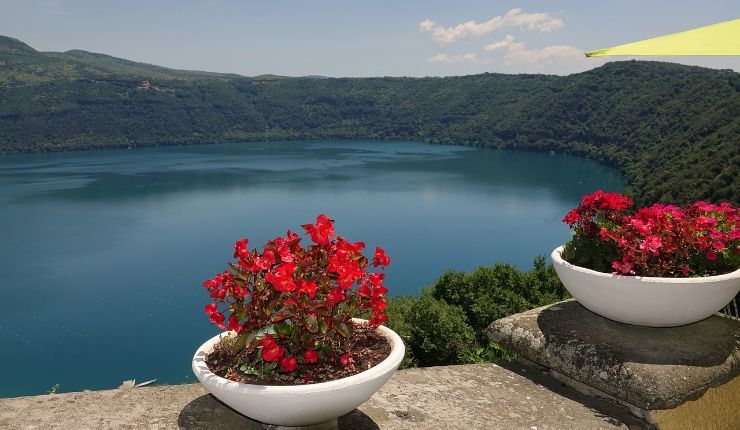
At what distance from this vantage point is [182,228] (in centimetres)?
7650

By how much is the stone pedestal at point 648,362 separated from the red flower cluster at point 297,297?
142cm

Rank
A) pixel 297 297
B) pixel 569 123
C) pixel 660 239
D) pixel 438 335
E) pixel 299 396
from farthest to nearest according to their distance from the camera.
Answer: pixel 569 123 → pixel 438 335 → pixel 660 239 → pixel 297 297 → pixel 299 396

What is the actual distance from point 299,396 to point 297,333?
290 mm

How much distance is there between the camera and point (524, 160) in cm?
13688

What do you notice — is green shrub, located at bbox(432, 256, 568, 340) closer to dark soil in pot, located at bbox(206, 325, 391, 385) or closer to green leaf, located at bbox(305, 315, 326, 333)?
dark soil in pot, located at bbox(206, 325, 391, 385)

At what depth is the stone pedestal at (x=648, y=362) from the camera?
3.01 m

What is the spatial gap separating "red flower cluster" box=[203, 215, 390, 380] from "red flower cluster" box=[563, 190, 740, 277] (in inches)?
66.8

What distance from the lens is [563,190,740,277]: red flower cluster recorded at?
Answer: 3.32 metres

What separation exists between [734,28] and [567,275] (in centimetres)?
199

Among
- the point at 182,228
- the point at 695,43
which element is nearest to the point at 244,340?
the point at 695,43

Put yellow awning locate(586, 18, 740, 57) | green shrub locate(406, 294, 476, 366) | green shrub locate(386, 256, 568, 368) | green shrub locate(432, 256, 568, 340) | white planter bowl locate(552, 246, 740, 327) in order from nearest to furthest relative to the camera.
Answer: white planter bowl locate(552, 246, 740, 327) < yellow awning locate(586, 18, 740, 57) < green shrub locate(406, 294, 476, 366) < green shrub locate(386, 256, 568, 368) < green shrub locate(432, 256, 568, 340)

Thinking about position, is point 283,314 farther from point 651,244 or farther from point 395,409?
point 651,244

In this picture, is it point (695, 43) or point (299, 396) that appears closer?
point (299, 396)

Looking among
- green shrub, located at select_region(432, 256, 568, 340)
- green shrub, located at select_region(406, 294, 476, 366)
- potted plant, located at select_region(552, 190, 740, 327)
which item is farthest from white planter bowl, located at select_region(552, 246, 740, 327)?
green shrub, located at select_region(432, 256, 568, 340)
